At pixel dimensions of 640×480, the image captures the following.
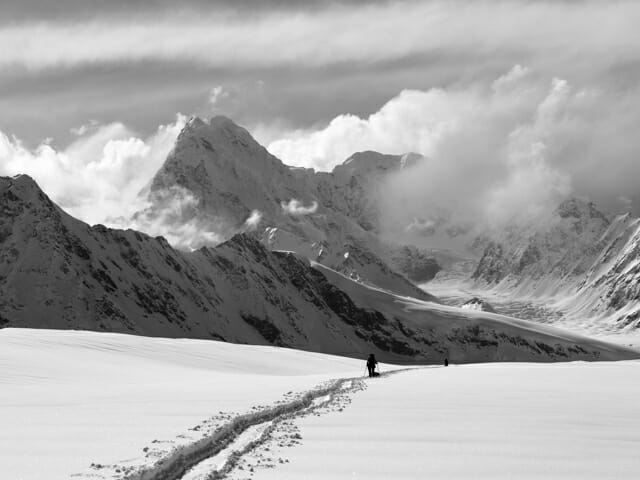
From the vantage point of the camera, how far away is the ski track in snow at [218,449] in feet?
52.9

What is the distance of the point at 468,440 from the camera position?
802 inches

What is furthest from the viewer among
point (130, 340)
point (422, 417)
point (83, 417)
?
point (130, 340)

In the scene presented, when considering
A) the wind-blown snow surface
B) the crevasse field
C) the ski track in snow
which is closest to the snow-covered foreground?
the crevasse field

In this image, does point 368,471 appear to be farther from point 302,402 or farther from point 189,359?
point 189,359

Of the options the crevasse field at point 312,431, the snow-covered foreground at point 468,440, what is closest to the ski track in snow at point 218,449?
the crevasse field at point 312,431

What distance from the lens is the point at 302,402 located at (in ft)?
104

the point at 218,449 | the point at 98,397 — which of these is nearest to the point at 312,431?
the point at 218,449

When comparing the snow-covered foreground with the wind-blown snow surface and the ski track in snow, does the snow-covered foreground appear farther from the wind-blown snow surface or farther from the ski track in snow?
the wind-blown snow surface

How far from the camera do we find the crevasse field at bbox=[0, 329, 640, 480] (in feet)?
54.1

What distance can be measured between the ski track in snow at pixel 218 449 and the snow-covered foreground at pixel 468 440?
1.67 feet

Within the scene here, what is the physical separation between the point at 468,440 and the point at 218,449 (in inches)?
259

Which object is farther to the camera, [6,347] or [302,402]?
[6,347]

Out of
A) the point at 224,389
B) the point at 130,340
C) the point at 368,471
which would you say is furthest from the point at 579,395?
the point at 130,340

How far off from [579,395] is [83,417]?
75.8 feet
